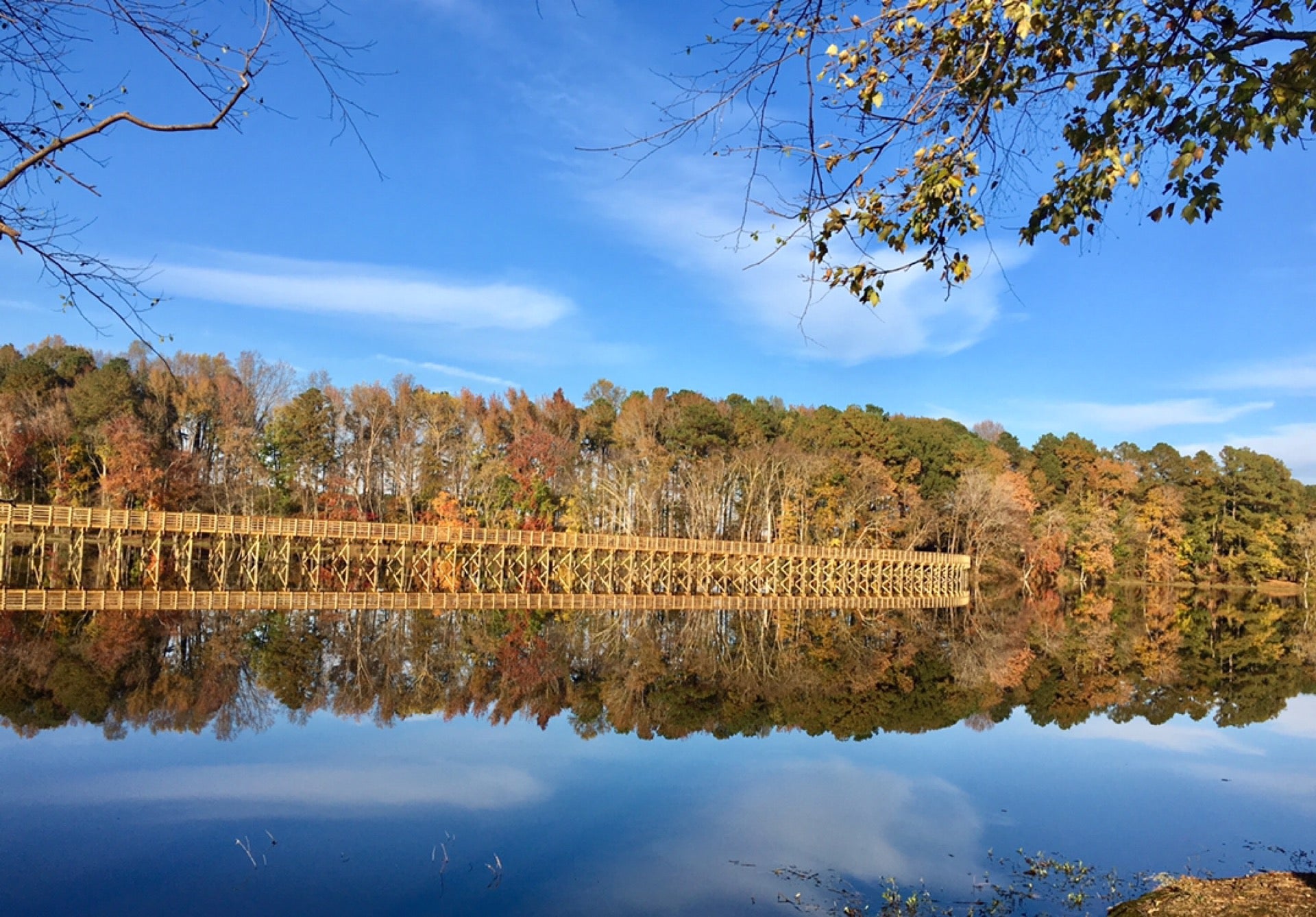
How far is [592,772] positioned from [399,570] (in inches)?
1316

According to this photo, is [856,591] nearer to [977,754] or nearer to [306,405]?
[306,405]

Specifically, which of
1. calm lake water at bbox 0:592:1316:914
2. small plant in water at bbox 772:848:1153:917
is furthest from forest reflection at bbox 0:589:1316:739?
small plant in water at bbox 772:848:1153:917

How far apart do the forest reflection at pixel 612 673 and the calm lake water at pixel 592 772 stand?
3.9 inches

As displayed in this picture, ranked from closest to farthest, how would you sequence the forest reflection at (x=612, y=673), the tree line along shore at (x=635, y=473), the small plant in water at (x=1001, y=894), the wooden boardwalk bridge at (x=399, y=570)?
the small plant in water at (x=1001, y=894) < the forest reflection at (x=612, y=673) < the wooden boardwalk bridge at (x=399, y=570) < the tree line along shore at (x=635, y=473)

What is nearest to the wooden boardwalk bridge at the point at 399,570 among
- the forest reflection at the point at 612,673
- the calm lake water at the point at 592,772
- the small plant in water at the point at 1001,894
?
the forest reflection at the point at 612,673

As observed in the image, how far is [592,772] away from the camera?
9.13 m

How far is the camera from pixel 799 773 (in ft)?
30.2

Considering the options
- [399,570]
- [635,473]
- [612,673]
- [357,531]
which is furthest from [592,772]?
[635,473]

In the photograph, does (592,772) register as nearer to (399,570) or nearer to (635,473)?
(399,570)

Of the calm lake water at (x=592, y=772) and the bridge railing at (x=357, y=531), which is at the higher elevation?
the bridge railing at (x=357, y=531)

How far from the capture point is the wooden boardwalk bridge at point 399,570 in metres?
26.8

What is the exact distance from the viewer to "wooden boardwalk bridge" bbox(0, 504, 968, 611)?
26781mm

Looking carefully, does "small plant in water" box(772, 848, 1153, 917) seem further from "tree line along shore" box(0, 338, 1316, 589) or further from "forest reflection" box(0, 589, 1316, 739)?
"tree line along shore" box(0, 338, 1316, 589)

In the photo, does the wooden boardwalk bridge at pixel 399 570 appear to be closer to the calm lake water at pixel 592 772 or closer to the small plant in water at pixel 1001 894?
the calm lake water at pixel 592 772
